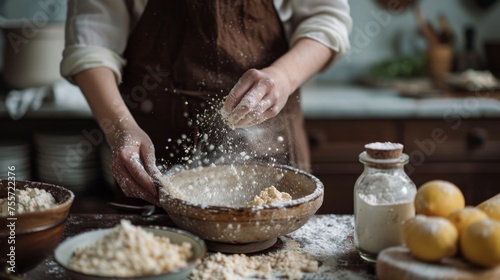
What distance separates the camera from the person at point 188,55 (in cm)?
151

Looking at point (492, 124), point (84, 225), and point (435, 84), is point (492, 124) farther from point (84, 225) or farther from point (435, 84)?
point (84, 225)

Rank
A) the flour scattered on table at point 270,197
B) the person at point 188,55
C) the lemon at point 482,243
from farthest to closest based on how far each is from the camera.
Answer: the person at point 188,55, the flour scattered on table at point 270,197, the lemon at point 482,243

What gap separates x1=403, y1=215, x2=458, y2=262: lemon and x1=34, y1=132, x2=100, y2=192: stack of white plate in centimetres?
173

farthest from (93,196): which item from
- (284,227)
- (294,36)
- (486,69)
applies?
(486,69)

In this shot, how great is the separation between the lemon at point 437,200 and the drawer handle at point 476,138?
1.51 m

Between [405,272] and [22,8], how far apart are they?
252 centimetres

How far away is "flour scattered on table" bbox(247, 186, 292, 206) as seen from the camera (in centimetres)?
117

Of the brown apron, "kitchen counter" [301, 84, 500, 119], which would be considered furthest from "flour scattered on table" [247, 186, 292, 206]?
"kitchen counter" [301, 84, 500, 119]

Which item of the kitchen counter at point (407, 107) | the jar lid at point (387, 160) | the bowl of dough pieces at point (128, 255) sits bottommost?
the kitchen counter at point (407, 107)

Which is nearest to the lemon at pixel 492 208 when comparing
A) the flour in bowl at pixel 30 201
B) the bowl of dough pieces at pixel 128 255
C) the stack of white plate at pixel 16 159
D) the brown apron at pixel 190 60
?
the bowl of dough pieces at pixel 128 255

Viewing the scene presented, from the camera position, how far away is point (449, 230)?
2.93 ft

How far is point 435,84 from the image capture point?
8.98 feet

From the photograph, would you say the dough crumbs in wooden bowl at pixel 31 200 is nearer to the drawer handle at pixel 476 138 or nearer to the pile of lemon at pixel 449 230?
the pile of lemon at pixel 449 230

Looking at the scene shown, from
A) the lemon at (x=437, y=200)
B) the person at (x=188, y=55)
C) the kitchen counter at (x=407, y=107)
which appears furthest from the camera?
the kitchen counter at (x=407, y=107)
